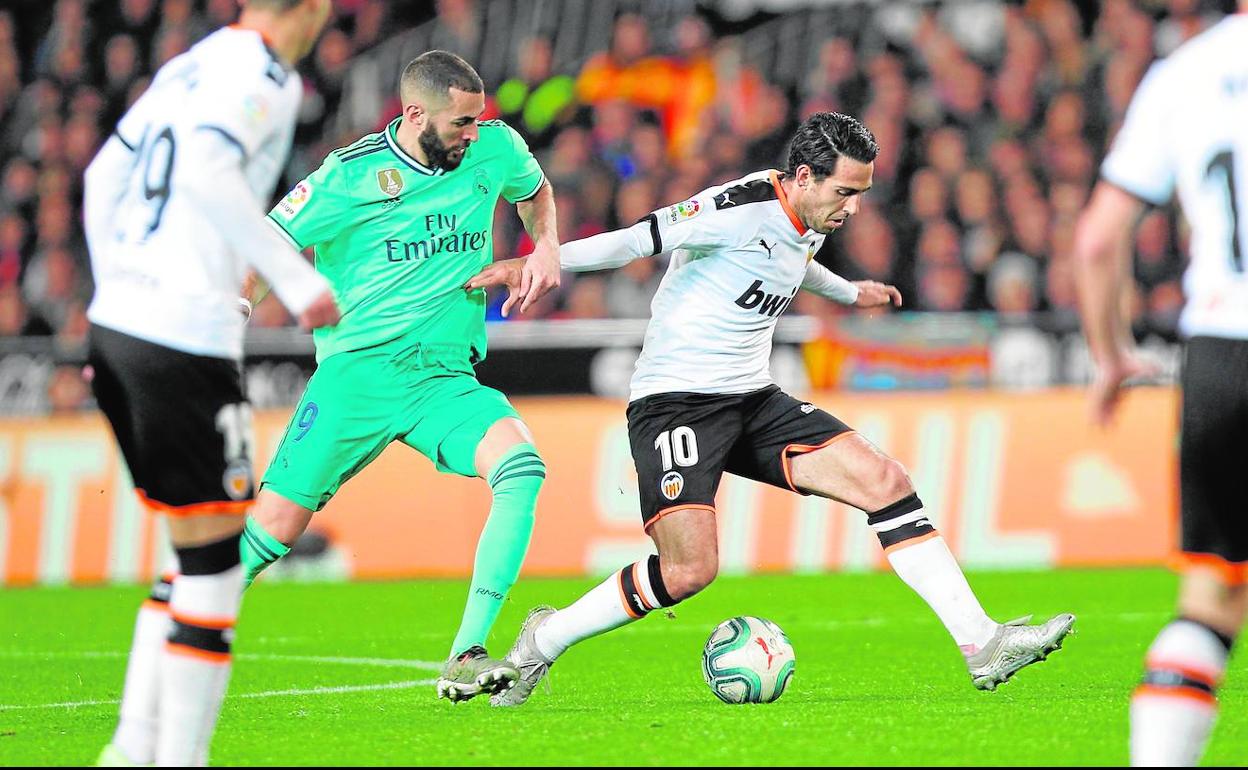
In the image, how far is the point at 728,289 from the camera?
7.25 m

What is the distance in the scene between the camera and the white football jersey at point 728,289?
7184 mm

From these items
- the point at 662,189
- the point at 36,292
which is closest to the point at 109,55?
the point at 36,292

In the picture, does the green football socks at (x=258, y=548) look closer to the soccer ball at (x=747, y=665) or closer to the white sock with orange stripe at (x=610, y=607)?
the white sock with orange stripe at (x=610, y=607)

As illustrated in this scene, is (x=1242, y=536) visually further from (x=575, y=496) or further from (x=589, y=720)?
(x=575, y=496)

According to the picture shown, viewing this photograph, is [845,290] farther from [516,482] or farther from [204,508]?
[204,508]

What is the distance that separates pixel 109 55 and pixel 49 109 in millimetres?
799

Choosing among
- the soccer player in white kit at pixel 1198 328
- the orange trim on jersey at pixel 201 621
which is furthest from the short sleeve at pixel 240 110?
the soccer player in white kit at pixel 1198 328

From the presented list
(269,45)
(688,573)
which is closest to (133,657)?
(269,45)

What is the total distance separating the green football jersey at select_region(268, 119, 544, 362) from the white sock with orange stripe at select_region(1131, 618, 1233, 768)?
12.9 feet

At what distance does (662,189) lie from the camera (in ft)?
50.0

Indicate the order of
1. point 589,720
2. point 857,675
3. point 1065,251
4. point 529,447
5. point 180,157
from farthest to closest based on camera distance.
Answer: point 1065,251 < point 857,675 < point 529,447 < point 589,720 < point 180,157

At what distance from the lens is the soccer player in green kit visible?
23.6 feet

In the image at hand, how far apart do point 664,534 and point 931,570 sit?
3.41 ft

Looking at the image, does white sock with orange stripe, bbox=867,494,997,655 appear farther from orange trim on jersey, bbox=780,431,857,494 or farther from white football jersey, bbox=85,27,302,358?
white football jersey, bbox=85,27,302,358
